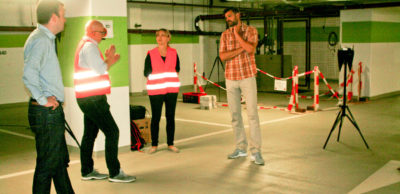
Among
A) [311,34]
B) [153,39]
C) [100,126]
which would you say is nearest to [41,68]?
[100,126]

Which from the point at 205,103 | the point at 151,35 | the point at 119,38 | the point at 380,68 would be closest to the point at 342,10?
the point at 380,68

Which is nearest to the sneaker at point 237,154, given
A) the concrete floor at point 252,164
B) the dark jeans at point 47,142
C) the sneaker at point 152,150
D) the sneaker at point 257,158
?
the concrete floor at point 252,164

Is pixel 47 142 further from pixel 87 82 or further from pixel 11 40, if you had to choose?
pixel 11 40

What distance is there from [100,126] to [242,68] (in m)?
1.98

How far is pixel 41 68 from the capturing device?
3.44 m

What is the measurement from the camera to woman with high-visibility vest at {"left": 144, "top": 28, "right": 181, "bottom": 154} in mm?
6375

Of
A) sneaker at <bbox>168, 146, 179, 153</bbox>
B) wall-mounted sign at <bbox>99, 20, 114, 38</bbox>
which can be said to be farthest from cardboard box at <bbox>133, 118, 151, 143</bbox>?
wall-mounted sign at <bbox>99, 20, 114, 38</bbox>

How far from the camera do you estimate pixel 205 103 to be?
431 inches

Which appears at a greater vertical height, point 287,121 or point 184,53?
point 184,53

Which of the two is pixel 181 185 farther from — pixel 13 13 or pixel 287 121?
pixel 13 13

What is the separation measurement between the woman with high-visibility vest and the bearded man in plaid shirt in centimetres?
88

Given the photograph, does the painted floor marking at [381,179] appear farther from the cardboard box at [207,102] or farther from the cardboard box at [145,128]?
the cardboard box at [207,102]

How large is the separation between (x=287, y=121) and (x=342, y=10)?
17.0 ft

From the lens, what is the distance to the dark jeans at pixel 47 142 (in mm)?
3523
